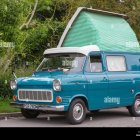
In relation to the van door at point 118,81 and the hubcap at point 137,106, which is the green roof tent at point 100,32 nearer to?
the van door at point 118,81

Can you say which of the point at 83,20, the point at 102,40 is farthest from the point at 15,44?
the point at 102,40

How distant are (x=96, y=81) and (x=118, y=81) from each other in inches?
41.4

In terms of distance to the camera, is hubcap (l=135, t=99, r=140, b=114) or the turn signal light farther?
hubcap (l=135, t=99, r=140, b=114)

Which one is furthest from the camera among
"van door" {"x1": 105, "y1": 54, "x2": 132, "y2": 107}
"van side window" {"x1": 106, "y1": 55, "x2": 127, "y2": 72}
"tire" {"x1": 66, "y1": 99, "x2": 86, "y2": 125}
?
"van side window" {"x1": 106, "y1": 55, "x2": 127, "y2": 72}

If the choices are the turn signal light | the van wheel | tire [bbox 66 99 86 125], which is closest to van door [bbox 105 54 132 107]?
the van wheel

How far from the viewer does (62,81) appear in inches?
384

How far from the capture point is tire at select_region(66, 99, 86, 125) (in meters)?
9.89

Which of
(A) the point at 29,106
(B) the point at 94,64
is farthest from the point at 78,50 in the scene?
(A) the point at 29,106

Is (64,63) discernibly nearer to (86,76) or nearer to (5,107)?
(86,76)

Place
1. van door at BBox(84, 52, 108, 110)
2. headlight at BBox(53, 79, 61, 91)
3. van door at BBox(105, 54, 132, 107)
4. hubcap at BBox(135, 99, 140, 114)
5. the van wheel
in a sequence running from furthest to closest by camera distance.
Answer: hubcap at BBox(135, 99, 140, 114)
the van wheel
van door at BBox(105, 54, 132, 107)
van door at BBox(84, 52, 108, 110)
headlight at BBox(53, 79, 61, 91)

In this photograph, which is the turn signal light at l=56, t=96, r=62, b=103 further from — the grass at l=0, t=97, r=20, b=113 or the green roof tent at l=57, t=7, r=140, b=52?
the grass at l=0, t=97, r=20, b=113

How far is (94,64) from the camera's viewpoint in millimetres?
10953

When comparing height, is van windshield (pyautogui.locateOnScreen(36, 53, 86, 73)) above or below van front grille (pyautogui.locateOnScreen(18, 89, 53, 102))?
A: above

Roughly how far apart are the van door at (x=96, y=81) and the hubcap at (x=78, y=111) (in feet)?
1.14
